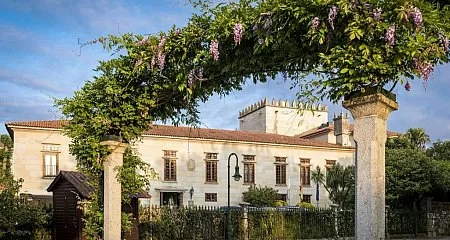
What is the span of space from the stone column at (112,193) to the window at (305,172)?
2868cm

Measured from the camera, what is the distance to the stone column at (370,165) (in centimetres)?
471

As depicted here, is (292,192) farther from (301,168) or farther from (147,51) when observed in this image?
(147,51)

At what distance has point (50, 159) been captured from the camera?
2930cm

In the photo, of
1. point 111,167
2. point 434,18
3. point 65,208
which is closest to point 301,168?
point 65,208

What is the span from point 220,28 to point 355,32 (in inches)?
66.7

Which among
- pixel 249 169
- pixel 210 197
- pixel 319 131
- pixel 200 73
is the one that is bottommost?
pixel 210 197

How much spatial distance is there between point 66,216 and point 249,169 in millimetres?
20304

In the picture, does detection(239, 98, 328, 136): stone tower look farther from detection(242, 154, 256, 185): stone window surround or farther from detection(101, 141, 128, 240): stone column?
detection(101, 141, 128, 240): stone column

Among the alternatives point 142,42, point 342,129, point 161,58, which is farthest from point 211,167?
point 161,58

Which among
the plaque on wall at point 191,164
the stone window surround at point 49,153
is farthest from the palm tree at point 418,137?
the stone window surround at point 49,153

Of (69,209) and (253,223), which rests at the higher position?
(69,209)

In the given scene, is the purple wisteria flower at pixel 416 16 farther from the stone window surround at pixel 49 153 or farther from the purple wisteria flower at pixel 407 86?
the stone window surround at pixel 49 153

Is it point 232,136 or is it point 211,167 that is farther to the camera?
point 232,136

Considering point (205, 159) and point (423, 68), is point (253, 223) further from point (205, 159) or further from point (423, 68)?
point (205, 159)
